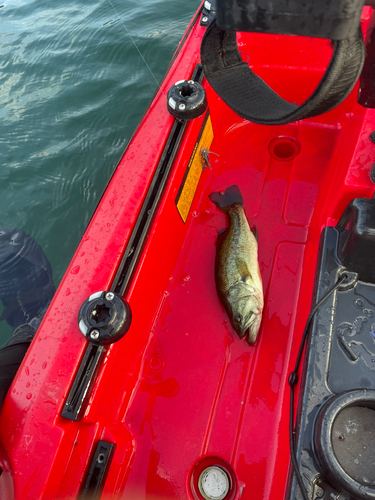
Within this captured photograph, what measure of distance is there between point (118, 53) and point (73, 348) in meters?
5.49

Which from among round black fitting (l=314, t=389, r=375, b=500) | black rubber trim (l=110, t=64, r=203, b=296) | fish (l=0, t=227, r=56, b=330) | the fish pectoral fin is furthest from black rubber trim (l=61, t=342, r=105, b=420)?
fish (l=0, t=227, r=56, b=330)

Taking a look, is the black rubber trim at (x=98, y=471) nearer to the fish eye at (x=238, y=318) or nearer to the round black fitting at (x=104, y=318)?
the round black fitting at (x=104, y=318)

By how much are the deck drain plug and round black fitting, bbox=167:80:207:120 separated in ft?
7.99

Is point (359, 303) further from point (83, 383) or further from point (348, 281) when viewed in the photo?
point (83, 383)

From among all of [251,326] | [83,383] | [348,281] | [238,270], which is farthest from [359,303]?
[83,383]

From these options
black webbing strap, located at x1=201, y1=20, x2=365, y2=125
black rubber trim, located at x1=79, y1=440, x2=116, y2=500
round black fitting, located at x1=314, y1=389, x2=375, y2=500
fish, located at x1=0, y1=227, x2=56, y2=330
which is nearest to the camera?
black webbing strap, located at x1=201, y1=20, x2=365, y2=125

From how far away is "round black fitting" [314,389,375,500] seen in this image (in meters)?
1.52

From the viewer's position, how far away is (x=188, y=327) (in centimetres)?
248

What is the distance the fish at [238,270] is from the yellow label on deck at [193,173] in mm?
208

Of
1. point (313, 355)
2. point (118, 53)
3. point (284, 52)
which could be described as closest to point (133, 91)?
point (118, 53)

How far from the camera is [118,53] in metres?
5.58

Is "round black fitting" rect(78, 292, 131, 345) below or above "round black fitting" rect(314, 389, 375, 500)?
above

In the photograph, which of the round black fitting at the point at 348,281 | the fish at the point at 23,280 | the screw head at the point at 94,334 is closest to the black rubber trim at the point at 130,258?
the screw head at the point at 94,334

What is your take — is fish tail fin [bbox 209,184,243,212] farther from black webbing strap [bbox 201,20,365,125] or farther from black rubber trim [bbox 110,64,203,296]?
black webbing strap [bbox 201,20,365,125]
